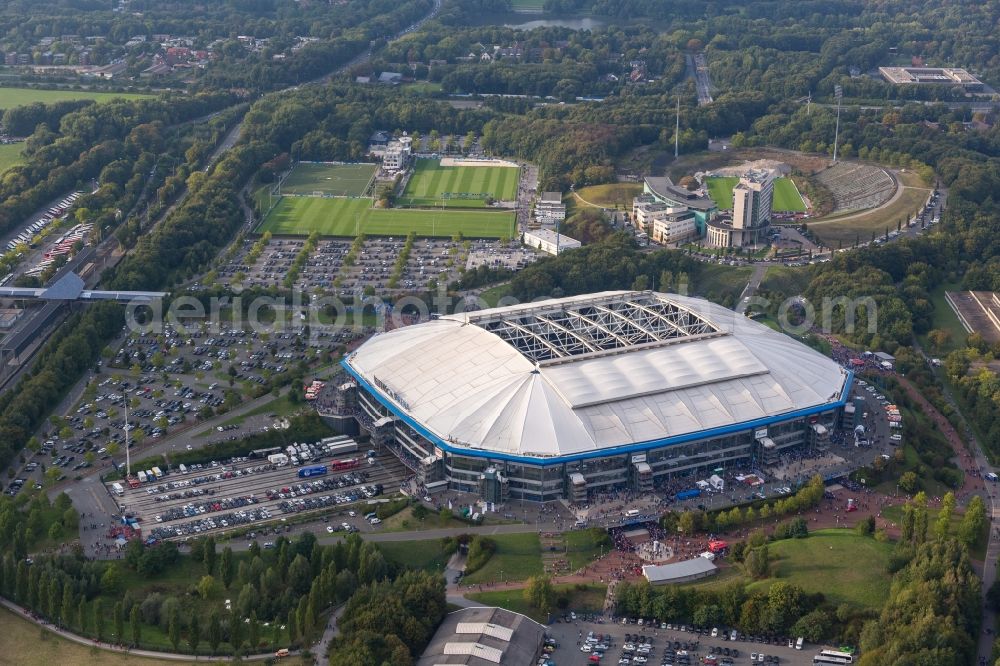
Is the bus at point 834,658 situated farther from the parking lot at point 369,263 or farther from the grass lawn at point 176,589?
the parking lot at point 369,263

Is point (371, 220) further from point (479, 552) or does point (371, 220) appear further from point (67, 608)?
point (67, 608)

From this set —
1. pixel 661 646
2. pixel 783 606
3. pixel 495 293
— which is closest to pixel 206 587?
pixel 661 646

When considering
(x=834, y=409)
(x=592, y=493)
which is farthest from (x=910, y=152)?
(x=592, y=493)

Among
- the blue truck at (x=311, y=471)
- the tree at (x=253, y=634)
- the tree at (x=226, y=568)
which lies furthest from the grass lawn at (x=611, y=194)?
the tree at (x=253, y=634)

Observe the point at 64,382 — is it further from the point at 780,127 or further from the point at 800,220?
the point at 780,127

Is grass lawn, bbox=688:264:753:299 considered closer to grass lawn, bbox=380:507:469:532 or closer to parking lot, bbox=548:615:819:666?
grass lawn, bbox=380:507:469:532

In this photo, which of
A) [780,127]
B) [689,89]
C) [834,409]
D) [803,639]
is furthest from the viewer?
[689,89]
